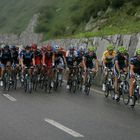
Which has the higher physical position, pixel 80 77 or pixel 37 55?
pixel 37 55

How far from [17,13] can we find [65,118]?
8822 cm

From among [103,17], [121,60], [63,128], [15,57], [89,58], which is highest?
[103,17]

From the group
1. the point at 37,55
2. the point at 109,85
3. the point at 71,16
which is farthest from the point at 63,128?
the point at 71,16

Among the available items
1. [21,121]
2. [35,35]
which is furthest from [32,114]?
[35,35]

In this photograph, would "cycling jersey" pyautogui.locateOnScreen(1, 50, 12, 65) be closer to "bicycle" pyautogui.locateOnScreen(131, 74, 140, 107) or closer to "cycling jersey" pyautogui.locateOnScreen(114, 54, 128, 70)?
"cycling jersey" pyautogui.locateOnScreen(114, 54, 128, 70)

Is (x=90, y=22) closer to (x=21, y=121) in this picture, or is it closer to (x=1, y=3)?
(x=21, y=121)

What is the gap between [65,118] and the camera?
43.6 feet

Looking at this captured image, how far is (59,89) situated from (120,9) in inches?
907

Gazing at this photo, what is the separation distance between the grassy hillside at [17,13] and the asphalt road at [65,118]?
72707 millimetres

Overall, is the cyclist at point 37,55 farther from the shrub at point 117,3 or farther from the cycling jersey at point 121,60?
the shrub at point 117,3

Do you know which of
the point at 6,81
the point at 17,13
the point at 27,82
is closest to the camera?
the point at 27,82

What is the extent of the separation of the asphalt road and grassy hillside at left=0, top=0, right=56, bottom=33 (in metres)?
72.7

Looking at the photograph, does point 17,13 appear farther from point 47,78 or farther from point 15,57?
point 47,78

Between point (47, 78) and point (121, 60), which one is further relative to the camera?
point (47, 78)
